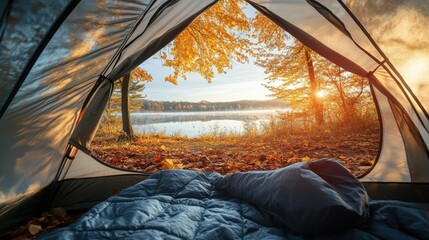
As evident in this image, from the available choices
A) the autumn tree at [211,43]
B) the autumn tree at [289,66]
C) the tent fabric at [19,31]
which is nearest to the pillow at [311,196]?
the tent fabric at [19,31]

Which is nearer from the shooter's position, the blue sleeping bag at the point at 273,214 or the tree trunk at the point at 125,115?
the blue sleeping bag at the point at 273,214

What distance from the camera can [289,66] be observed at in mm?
7281

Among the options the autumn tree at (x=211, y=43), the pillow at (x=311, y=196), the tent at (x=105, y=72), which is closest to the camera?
the pillow at (x=311, y=196)

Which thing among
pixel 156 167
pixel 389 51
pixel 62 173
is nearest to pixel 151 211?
pixel 62 173

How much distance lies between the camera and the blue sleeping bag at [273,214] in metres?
1.01

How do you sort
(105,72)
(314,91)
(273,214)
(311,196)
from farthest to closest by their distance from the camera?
(314,91), (105,72), (273,214), (311,196)

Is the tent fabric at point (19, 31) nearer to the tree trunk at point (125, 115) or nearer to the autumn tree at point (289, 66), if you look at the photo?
the tree trunk at point (125, 115)

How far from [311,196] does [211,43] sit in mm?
4425

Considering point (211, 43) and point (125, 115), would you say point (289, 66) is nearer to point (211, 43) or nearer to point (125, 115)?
point (211, 43)

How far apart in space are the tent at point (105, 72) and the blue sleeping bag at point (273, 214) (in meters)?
0.88

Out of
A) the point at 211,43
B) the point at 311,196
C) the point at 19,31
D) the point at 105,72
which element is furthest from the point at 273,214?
the point at 211,43

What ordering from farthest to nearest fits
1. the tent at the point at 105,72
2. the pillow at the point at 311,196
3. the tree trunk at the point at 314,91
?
the tree trunk at the point at 314,91 → the tent at the point at 105,72 → the pillow at the point at 311,196

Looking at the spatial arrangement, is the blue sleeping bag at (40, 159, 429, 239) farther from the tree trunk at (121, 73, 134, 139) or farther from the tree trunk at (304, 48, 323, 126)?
the tree trunk at (304, 48, 323, 126)

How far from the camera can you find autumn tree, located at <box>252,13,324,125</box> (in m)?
6.84
